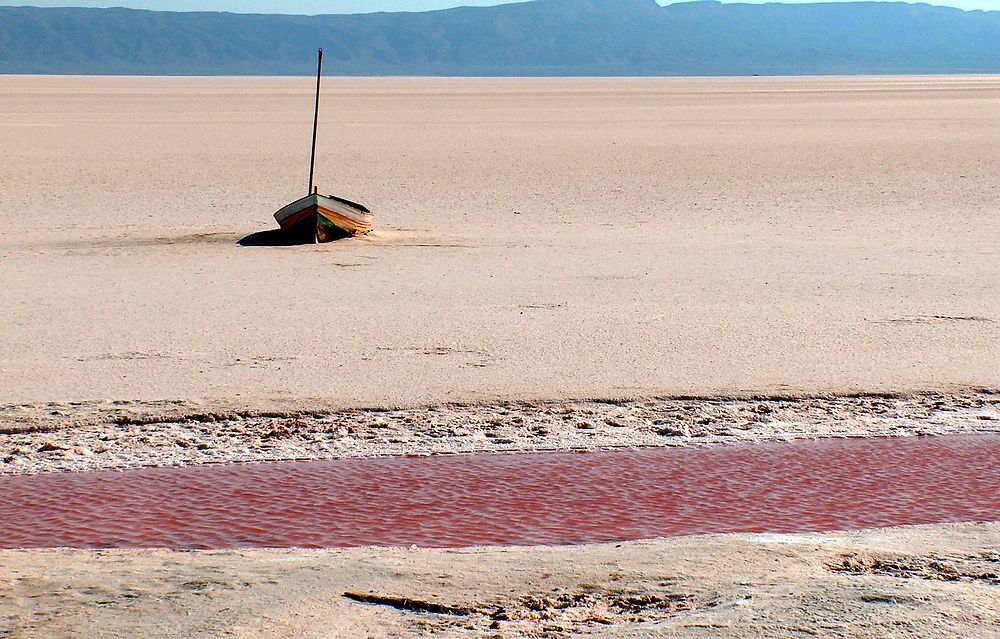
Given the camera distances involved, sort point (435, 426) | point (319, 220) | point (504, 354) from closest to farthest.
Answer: point (435, 426)
point (504, 354)
point (319, 220)

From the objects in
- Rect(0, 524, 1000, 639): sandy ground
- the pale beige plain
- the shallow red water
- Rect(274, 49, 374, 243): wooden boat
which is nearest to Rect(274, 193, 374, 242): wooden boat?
Rect(274, 49, 374, 243): wooden boat

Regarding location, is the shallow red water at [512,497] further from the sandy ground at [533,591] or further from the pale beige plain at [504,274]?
the pale beige plain at [504,274]

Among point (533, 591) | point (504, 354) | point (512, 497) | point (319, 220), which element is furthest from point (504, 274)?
point (533, 591)

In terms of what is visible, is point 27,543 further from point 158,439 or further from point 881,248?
point 881,248

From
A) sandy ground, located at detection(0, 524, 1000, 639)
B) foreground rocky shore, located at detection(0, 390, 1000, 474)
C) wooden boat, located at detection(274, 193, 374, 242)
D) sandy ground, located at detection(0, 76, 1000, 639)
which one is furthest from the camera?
wooden boat, located at detection(274, 193, 374, 242)

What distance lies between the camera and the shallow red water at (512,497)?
17.1 ft

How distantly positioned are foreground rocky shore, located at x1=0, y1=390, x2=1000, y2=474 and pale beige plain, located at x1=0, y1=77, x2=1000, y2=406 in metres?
0.28

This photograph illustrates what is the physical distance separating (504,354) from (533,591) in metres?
4.12

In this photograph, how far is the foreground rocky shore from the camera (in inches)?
247

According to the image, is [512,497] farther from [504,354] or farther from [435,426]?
[504,354]

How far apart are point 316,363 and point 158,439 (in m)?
1.70

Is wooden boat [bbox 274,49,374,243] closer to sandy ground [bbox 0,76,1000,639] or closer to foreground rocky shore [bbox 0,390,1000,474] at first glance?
sandy ground [bbox 0,76,1000,639]

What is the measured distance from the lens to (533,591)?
4.28 meters

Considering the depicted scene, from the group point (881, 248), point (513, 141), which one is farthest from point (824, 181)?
point (513, 141)
